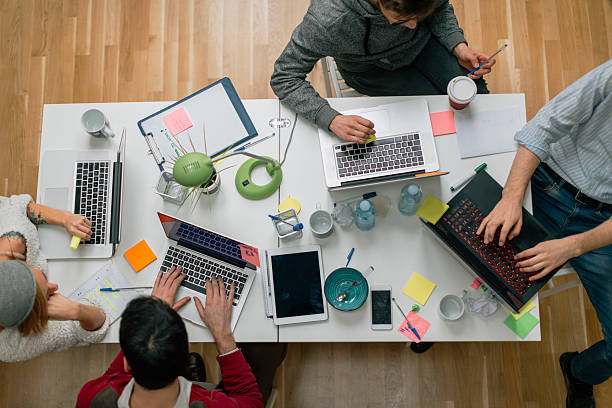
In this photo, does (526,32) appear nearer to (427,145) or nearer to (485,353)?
(427,145)

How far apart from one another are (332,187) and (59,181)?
3.51 feet

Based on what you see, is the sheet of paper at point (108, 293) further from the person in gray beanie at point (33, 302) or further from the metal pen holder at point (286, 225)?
the metal pen holder at point (286, 225)

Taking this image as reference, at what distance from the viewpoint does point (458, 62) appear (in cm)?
187

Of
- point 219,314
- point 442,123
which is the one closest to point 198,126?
point 219,314

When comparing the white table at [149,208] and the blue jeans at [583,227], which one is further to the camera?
the blue jeans at [583,227]

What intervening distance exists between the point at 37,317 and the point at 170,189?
2.02 feet

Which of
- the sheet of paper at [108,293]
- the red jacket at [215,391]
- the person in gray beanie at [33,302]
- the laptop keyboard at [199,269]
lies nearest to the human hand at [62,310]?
the person in gray beanie at [33,302]

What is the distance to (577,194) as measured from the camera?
5.51 ft

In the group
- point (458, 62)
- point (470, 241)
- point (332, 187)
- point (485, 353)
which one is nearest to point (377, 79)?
point (458, 62)

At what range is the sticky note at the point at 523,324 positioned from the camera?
4.87 ft

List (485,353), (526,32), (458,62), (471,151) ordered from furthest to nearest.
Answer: (526,32) → (485,353) → (458,62) → (471,151)

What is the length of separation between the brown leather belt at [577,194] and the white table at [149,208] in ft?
3.68

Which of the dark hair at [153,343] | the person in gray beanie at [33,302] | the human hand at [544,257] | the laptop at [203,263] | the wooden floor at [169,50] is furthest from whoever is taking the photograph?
the wooden floor at [169,50]

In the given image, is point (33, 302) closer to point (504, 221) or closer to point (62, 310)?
point (62, 310)
